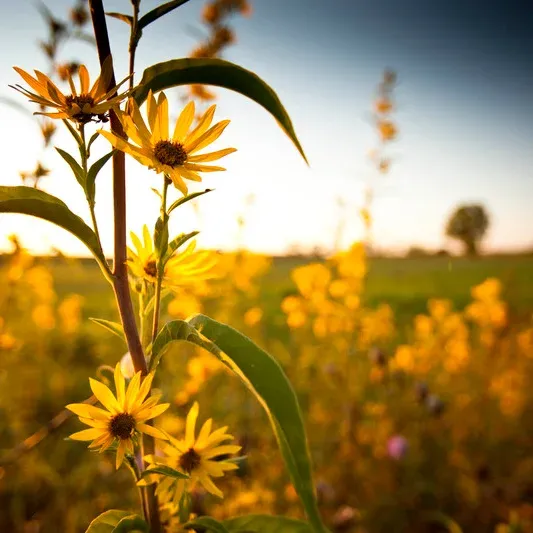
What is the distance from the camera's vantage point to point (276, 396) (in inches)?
15.3

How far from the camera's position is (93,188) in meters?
0.45

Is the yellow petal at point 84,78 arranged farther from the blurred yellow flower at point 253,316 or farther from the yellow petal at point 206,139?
the blurred yellow flower at point 253,316

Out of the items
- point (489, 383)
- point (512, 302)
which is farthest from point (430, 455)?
point (512, 302)

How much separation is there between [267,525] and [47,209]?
0.39m

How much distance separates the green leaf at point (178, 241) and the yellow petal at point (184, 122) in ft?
0.33

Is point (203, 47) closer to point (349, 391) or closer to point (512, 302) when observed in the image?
point (349, 391)

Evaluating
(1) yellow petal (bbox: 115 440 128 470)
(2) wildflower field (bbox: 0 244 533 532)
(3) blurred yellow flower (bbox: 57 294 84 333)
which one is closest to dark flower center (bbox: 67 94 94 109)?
(1) yellow petal (bbox: 115 440 128 470)

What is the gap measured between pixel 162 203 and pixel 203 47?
0.82 m

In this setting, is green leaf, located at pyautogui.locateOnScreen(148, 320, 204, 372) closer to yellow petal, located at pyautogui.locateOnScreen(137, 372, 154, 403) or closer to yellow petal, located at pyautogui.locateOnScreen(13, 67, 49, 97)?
yellow petal, located at pyautogui.locateOnScreen(137, 372, 154, 403)

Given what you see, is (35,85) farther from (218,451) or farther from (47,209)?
(218,451)

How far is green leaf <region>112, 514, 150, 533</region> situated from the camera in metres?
0.45

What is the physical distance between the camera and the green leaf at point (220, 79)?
0.45m

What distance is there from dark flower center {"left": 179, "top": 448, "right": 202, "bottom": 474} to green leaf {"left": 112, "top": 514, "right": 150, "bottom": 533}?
0.11m

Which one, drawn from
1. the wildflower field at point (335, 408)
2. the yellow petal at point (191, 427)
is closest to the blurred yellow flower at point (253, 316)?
the wildflower field at point (335, 408)
